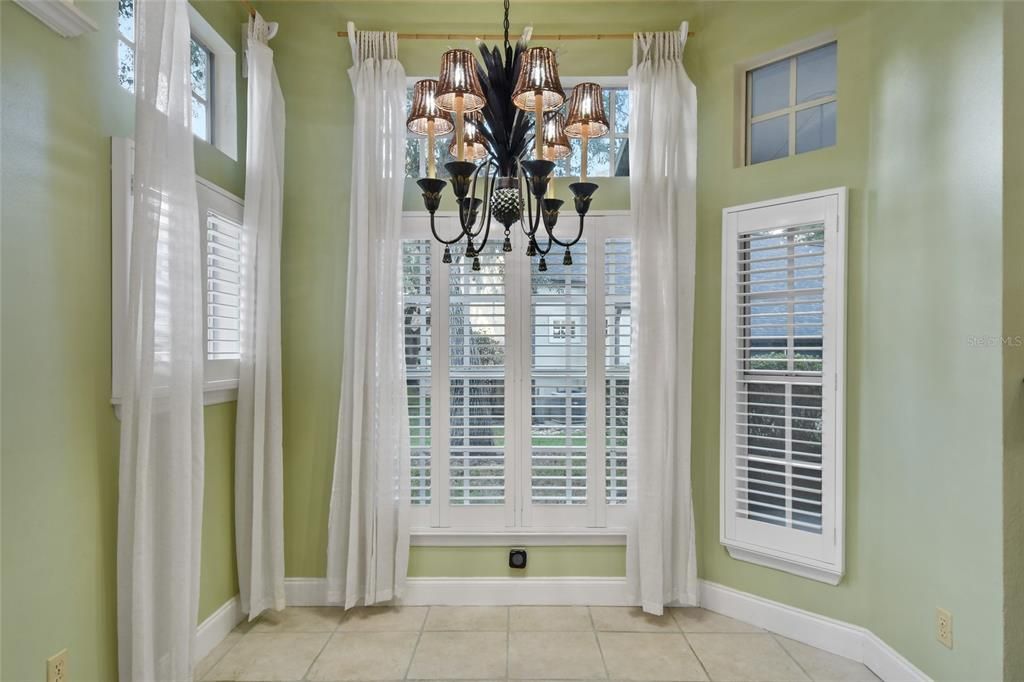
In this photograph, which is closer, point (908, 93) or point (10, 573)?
point (10, 573)

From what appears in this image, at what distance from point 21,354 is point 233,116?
163cm

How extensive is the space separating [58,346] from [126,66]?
1.10 metres

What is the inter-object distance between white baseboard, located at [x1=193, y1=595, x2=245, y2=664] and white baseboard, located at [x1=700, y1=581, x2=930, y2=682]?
7.69 ft

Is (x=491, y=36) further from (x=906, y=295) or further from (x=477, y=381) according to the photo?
(x=906, y=295)

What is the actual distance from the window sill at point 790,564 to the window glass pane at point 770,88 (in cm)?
217

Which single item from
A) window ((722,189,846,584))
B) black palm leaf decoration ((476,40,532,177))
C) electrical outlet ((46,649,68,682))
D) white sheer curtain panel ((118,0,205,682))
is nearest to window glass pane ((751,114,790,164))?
window ((722,189,846,584))

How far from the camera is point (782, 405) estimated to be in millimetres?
2490

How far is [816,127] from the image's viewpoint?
250cm

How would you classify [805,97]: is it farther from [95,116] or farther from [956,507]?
[95,116]

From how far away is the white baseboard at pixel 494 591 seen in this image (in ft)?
9.18

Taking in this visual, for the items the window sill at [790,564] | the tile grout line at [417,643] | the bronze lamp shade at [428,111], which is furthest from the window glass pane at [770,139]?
the tile grout line at [417,643]

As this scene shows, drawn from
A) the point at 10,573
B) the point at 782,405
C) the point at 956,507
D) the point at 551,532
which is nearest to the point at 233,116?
the point at 10,573

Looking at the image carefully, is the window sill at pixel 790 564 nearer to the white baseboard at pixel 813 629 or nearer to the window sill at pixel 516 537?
the white baseboard at pixel 813 629

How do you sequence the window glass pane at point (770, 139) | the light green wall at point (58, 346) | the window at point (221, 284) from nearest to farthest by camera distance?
the light green wall at point (58, 346)
the window at point (221, 284)
the window glass pane at point (770, 139)
